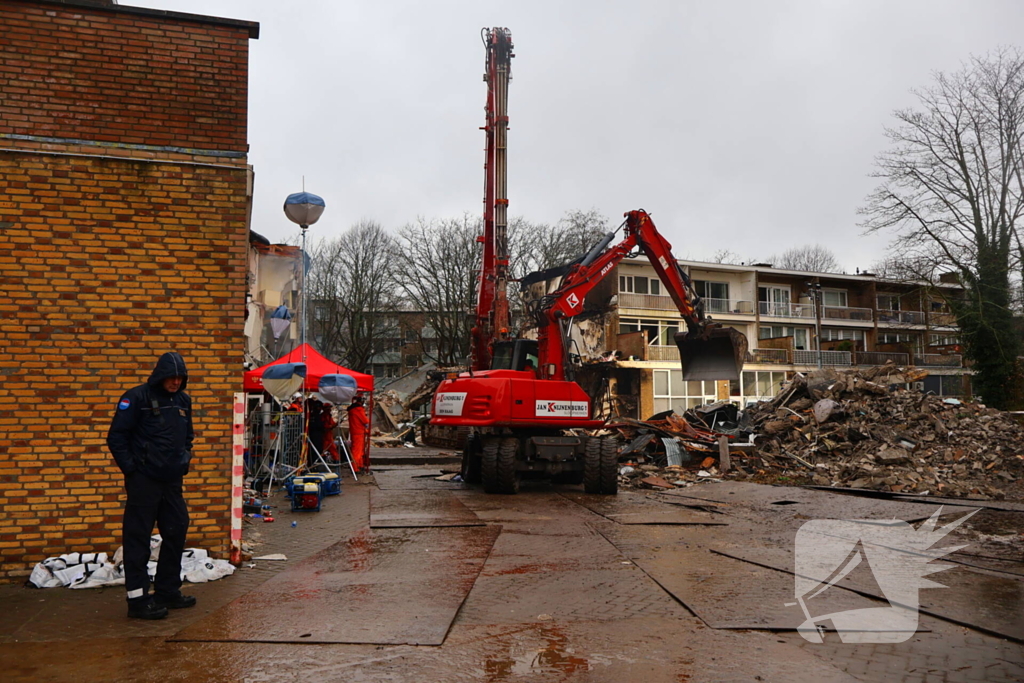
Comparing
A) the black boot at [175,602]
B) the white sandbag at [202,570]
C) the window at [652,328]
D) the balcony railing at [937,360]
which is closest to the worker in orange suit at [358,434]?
the white sandbag at [202,570]

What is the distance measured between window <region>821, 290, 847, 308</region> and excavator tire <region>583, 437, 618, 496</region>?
40.7 m

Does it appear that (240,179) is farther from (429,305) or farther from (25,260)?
(429,305)

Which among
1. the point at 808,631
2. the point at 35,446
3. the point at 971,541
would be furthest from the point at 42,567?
the point at 971,541

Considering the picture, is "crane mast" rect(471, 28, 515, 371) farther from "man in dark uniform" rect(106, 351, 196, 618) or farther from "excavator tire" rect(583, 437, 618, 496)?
"man in dark uniform" rect(106, 351, 196, 618)

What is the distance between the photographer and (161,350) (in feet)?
23.2

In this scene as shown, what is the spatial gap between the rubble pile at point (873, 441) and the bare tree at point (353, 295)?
88.7ft

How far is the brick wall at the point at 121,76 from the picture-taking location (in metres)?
7.04

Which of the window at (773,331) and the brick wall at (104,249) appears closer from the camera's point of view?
Answer: the brick wall at (104,249)

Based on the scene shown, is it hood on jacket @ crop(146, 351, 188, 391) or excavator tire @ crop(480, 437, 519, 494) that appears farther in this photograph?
excavator tire @ crop(480, 437, 519, 494)

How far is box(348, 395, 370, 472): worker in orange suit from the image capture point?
1836cm

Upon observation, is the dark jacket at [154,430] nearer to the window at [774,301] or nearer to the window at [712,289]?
the window at [712,289]

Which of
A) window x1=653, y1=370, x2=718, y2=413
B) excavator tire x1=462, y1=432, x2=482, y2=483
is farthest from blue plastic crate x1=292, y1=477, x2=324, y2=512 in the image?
window x1=653, y1=370, x2=718, y2=413

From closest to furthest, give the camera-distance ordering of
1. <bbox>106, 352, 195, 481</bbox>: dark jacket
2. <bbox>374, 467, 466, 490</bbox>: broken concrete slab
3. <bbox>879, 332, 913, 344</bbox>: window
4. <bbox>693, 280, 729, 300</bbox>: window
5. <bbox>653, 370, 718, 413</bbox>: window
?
<bbox>106, 352, 195, 481</bbox>: dark jacket → <bbox>374, 467, 466, 490</bbox>: broken concrete slab → <bbox>653, 370, 718, 413</bbox>: window → <bbox>693, 280, 729, 300</bbox>: window → <bbox>879, 332, 913, 344</bbox>: window

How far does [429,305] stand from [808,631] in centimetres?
3651
